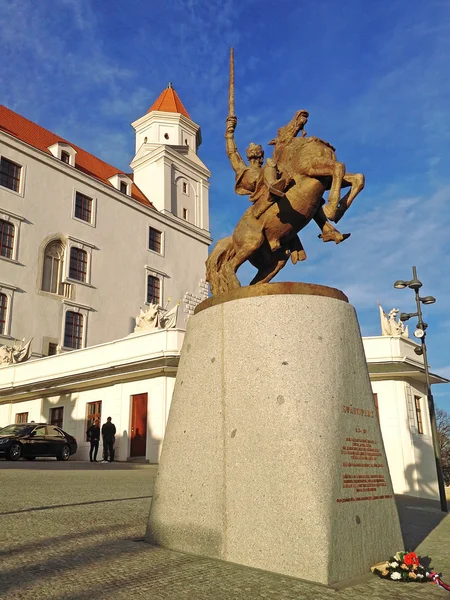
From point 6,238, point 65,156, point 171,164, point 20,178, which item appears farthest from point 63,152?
point 171,164

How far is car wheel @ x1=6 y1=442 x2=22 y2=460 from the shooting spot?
18.8 m

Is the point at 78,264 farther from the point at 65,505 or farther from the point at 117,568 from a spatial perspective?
the point at 117,568

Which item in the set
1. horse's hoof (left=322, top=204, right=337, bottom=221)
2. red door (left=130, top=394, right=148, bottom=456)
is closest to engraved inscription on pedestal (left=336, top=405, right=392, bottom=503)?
horse's hoof (left=322, top=204, right=337, bottom=221)

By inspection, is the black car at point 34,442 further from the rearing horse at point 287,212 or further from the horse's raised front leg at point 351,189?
the horse's raised front leg at point 351,189

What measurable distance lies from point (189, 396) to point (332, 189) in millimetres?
2816

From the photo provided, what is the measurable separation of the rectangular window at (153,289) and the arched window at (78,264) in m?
5.90

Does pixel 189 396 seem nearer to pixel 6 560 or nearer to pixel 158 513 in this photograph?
pixel 158 513

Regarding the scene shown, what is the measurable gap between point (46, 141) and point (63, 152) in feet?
8.53

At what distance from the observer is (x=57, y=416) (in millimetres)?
27000

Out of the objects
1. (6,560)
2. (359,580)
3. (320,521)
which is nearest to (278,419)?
(320,521)

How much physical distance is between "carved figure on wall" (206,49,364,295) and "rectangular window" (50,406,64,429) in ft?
70.7

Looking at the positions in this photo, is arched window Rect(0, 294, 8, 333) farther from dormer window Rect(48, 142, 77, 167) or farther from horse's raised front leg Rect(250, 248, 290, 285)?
horse's raised front leg Rect(250, 248, 290, 285)

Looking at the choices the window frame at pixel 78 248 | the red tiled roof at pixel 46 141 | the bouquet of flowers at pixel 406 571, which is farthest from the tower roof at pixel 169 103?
the bouquet of flowers at pixel 406 571

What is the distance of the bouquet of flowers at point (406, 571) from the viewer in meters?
4.16
